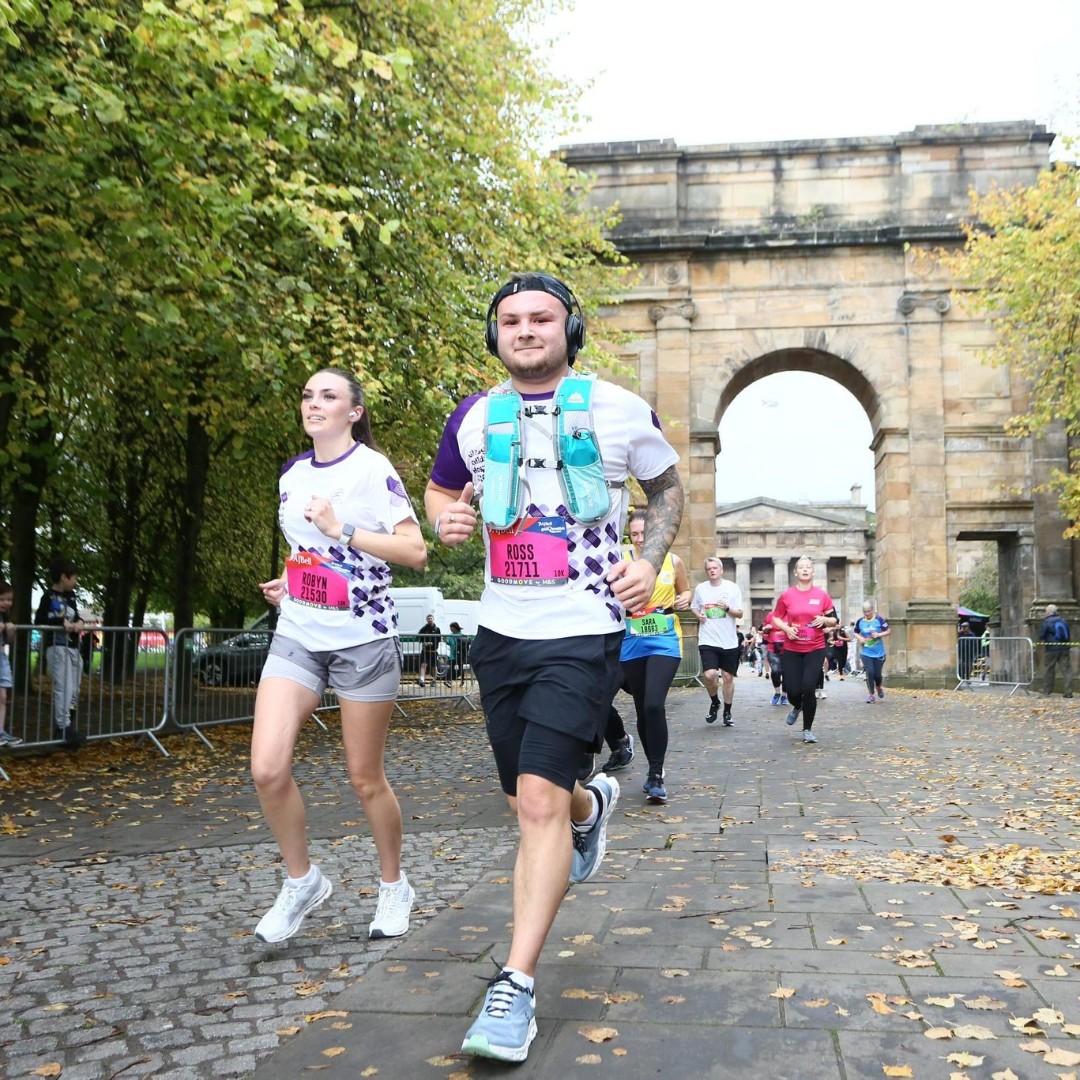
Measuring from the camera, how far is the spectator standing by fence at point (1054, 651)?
76.4 ft

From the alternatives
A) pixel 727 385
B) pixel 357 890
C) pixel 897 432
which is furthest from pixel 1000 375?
pixel 357 890

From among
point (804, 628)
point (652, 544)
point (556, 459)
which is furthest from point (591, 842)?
point (804, 628)

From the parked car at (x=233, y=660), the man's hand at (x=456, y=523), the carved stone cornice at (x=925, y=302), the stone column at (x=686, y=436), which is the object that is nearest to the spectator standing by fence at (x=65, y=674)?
the parked car at (x=233, y=660)

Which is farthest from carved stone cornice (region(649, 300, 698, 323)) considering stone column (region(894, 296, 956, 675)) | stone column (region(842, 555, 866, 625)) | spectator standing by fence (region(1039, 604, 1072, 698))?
stone column (region(842, 555, 866, 625))

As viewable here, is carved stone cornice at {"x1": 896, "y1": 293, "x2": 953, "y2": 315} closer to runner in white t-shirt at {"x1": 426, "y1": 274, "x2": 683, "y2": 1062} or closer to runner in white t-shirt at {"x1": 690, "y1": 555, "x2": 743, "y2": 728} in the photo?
runner in white t-shirt at {"x1": 690, "y1": 555, "x2": 743, "y2": 728}

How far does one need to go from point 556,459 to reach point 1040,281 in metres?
20.7

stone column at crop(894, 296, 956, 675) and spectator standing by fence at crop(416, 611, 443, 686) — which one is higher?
stone column at crop(894, 296, 956, 675)

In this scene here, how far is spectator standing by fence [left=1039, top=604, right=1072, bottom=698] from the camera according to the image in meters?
23.3

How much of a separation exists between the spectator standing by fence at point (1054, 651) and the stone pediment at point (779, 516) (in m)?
64.7

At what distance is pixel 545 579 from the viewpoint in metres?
3.60

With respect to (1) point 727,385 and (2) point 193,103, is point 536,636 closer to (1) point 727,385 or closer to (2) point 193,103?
(2) point 193,103

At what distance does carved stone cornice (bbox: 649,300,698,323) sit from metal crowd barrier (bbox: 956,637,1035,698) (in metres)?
10.2

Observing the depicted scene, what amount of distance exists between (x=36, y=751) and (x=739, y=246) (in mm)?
21528

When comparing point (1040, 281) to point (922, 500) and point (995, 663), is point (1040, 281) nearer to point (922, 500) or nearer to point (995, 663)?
point (922, 500)
